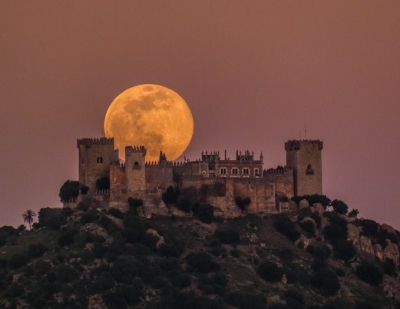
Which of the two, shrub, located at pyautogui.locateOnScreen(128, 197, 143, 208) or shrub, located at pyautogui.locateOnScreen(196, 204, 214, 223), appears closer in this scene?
shrub, located at pyautogui.locateOnScreen(128, 197, 143, 208)

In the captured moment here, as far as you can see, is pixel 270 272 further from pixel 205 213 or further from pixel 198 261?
pixel 205 213

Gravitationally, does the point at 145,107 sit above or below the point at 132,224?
above

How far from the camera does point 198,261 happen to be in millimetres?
174875

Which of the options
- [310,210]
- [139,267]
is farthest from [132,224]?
[310,210]

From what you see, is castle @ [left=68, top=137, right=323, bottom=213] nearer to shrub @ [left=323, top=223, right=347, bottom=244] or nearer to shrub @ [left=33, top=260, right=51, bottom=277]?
shrub @ [left=323, top=223, right=347, bottom=244]

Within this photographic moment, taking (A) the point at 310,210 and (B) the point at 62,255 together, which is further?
(A) the point at 310,210

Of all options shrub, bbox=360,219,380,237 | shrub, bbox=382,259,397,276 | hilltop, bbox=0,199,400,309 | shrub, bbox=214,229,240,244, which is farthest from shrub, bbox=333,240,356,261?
Result: shrub, bbox=214,229,240,244

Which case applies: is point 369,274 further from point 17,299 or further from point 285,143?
point 17,299

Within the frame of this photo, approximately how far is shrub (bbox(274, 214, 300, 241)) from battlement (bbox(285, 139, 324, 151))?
31.6 ft

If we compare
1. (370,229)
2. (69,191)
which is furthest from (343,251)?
(69,191)

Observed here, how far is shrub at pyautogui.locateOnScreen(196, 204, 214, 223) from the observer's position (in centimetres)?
18088

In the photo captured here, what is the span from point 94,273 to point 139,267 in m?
3.84

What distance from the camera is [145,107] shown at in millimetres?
185375

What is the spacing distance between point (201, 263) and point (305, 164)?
19410 millimetres
